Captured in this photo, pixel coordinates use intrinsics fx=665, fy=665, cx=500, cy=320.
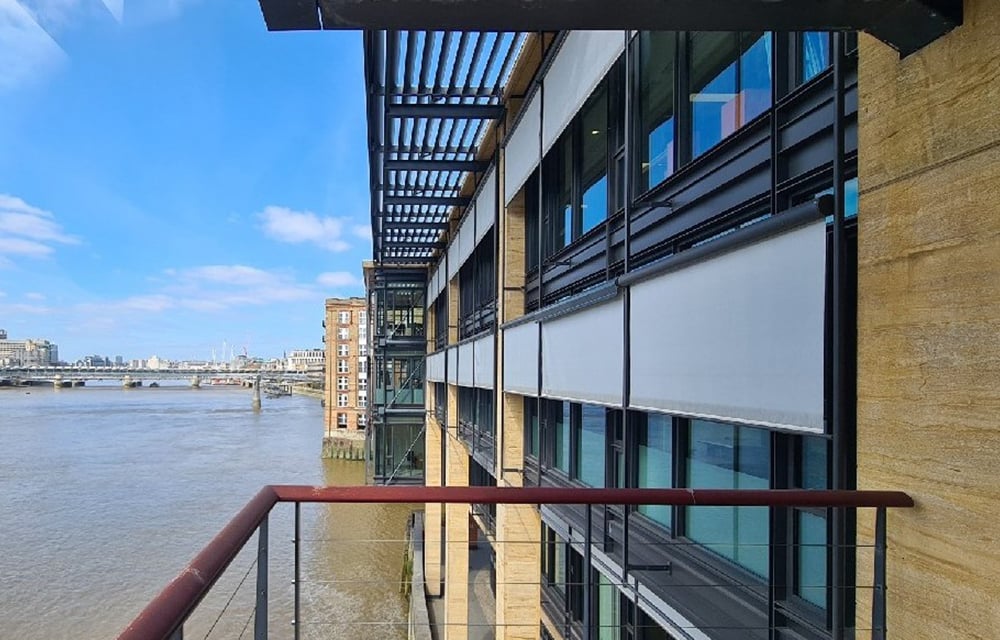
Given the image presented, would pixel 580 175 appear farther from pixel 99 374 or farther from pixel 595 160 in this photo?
pixel 99 374

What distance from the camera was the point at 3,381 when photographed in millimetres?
106688

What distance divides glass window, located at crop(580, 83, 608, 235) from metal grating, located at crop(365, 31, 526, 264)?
109cm

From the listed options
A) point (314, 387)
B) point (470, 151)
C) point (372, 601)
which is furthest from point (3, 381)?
point (470, 151)

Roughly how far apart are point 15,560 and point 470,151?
19.1 m

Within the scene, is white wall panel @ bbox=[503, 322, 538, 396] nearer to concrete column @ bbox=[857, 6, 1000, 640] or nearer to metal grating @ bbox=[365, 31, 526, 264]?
metal grating @ bbox=[365, 31, 526, 264]

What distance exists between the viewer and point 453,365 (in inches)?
533

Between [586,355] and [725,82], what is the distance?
2198 mm

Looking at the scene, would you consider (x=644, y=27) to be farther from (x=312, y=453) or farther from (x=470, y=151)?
(x=312, y=453)

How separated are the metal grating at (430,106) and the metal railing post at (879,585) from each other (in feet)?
11.2

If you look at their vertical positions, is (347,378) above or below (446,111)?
below

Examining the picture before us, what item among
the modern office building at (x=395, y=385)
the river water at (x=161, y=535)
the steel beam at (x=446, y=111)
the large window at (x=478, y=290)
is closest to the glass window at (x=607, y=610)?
the river water at (x=161, y=535)

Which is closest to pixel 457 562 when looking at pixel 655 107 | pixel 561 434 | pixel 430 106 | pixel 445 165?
pixel 561 434

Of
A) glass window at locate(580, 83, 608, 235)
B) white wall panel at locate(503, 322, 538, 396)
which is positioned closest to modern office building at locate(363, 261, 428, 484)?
white wall panel at locate(503, 322, 538, 396)

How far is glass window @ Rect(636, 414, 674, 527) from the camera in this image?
4332 mm
